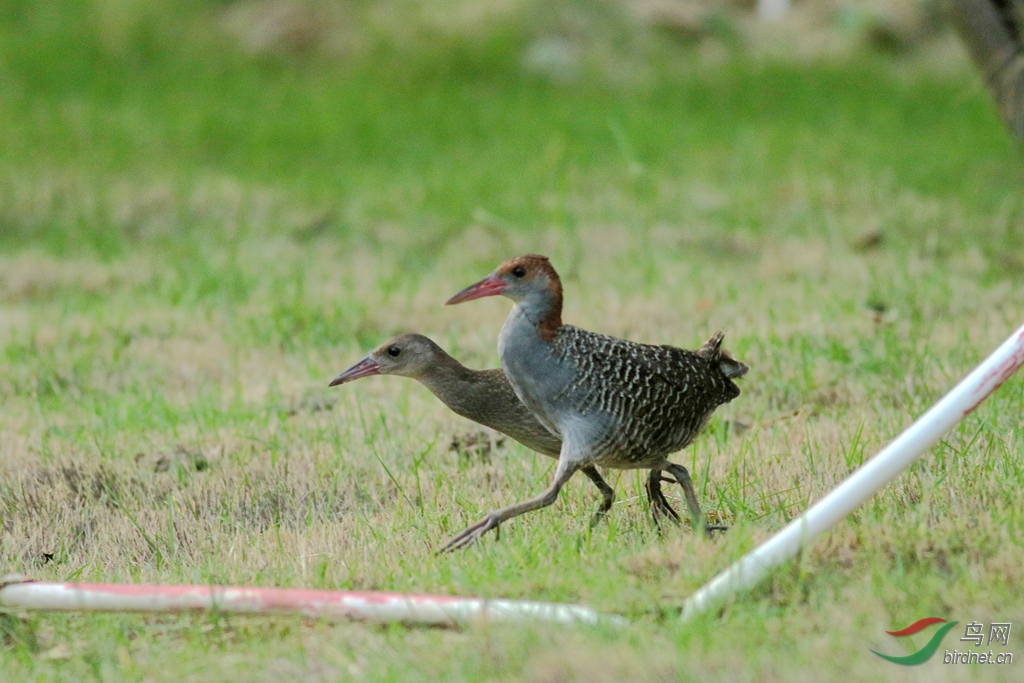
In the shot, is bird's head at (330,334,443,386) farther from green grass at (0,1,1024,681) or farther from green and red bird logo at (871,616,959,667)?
green and red bird logo at (871,616,959,667)

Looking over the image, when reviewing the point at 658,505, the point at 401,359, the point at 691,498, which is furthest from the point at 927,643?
the point at 401,359

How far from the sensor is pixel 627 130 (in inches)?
476

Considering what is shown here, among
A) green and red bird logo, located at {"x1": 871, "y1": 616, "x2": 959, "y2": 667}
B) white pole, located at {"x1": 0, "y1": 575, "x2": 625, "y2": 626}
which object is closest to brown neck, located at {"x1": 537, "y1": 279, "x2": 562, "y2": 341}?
white pole, located at {"x1": 0, "y1": 575, "x2": 625, "y2": 626}

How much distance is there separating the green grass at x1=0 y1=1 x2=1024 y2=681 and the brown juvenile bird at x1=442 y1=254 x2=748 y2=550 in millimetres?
245

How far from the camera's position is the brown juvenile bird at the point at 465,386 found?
15.1ft

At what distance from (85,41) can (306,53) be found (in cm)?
242

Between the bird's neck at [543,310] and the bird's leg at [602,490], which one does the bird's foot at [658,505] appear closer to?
the bird's leg at [602,490]

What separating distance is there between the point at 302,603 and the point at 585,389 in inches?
46.1

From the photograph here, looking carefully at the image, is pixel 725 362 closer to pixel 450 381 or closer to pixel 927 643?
pixel 450 381

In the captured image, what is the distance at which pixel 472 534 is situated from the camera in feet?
13.3

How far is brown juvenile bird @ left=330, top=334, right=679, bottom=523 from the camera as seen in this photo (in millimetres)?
4613

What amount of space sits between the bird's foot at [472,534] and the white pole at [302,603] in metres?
0.53

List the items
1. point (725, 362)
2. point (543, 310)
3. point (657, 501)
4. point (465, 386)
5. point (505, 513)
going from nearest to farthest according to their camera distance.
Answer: point (505, 513) < point (543, 310) < point (657, 501) < point (725, 362) < point (465, 386)

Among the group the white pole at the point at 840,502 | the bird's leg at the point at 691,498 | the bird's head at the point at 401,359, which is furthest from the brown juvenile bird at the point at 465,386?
the white pole at the point at 840,502
